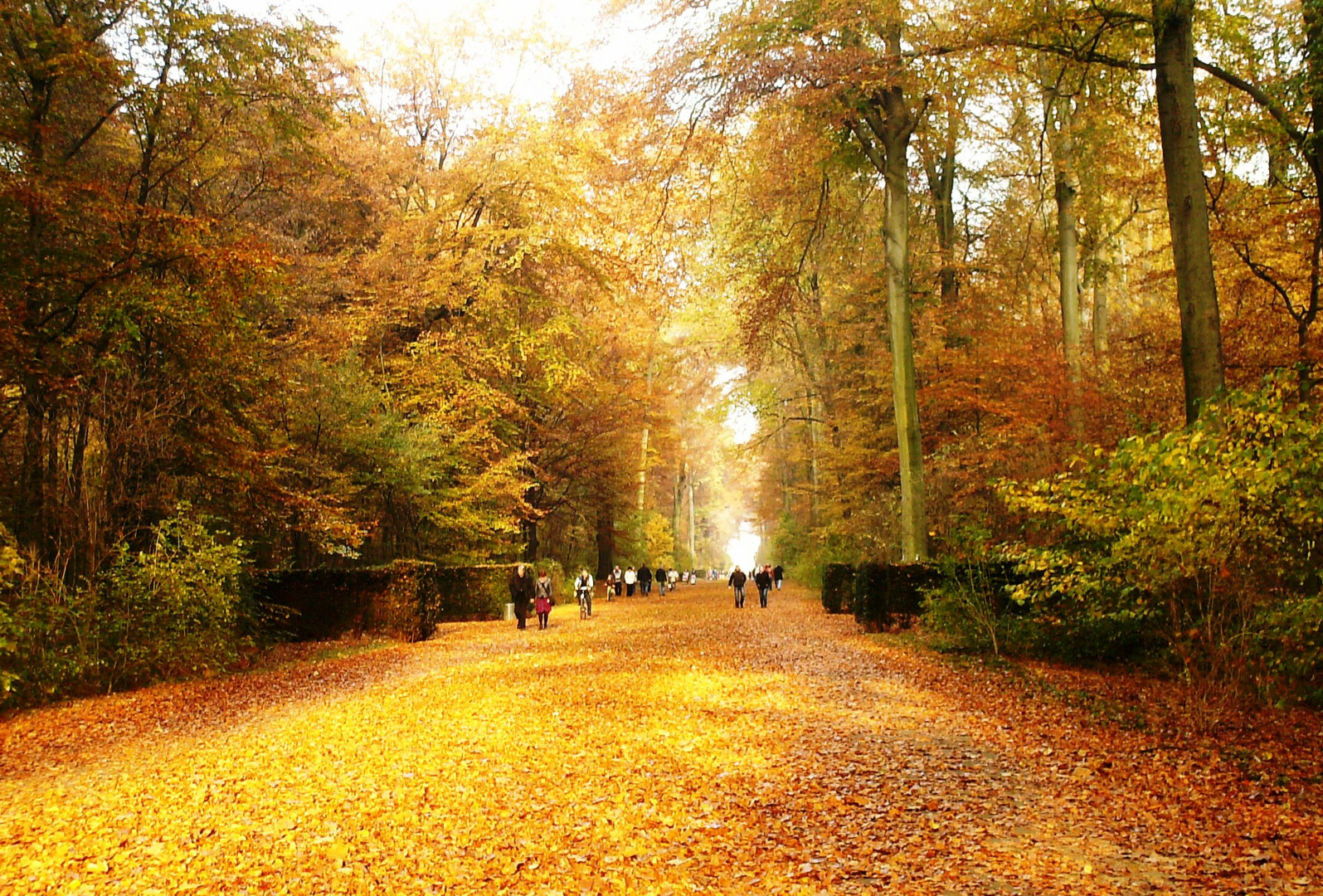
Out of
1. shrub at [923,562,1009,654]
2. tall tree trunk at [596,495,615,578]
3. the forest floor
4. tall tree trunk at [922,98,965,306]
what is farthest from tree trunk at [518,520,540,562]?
the forest floor

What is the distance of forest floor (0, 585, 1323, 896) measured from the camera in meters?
4.60

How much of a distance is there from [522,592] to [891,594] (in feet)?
26.2

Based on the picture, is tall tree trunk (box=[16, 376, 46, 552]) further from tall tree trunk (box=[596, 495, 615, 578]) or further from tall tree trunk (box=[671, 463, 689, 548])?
tall tree trunk (box=[671, 463, 689, 548])

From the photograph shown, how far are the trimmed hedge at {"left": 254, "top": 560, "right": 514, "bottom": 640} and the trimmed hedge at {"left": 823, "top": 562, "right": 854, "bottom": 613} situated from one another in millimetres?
8621

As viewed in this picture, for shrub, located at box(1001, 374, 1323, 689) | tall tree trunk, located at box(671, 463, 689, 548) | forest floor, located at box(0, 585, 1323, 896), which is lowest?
forest floor, located at box(0, 585, 1323, 896)

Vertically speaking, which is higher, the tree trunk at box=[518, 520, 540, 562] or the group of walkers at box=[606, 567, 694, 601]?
the tree trunk at box=[518, 520, 540, 562]

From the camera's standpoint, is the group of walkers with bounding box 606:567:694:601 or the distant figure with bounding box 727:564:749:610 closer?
the distant figure with bounding box 727:564:749:610

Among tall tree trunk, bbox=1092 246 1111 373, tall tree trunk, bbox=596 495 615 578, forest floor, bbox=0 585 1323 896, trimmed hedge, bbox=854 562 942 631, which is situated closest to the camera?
forest floor, bbox=0 585 1323 896

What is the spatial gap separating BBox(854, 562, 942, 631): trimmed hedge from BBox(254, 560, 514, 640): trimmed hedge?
819cm

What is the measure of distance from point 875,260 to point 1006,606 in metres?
15.0

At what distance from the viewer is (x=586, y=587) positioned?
2255cm

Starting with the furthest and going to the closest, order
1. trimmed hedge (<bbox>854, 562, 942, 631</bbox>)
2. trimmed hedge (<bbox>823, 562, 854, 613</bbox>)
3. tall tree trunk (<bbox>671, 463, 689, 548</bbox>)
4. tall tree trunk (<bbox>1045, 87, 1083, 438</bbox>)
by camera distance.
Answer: tall tree trunk (<bbox>671, 463, 689, 548</bbox>), trimmed hedge (<bbox>823, 562, 854, 613</bbox>), tall tree trunk (<bbox>1045, 87, 1083, 438</bbox>), trimmed hedge (<bbox>854, 562, 942, 631</bbox>)

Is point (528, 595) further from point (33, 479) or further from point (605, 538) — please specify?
point (605, 538)

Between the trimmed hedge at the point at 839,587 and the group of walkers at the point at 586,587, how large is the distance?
398 cm
